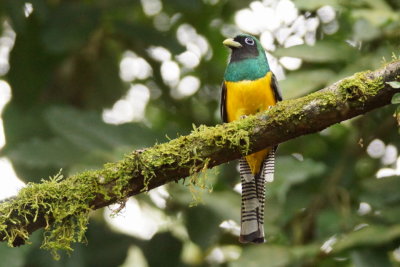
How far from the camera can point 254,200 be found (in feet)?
14.7

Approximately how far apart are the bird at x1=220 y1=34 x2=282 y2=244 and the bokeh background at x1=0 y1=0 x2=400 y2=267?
0.09m

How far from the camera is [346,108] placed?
3047 millimetres

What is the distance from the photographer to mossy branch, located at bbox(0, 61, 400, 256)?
305 centimetres

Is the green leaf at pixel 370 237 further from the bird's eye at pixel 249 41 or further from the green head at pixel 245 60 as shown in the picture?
the bird's eye at pixel 249 41

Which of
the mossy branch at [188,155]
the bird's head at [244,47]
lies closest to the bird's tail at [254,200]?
the bird's head at [244,47]

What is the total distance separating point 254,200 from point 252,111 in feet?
1.87

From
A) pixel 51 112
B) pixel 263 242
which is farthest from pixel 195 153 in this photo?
pixel 51 112

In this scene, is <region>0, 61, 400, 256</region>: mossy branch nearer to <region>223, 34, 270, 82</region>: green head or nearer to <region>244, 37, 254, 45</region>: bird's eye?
<region>223, 34, 270, 82</region>: green head

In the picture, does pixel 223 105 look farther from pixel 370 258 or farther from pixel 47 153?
pixel 370 258

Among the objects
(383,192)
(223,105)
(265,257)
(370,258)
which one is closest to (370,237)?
(370,258)

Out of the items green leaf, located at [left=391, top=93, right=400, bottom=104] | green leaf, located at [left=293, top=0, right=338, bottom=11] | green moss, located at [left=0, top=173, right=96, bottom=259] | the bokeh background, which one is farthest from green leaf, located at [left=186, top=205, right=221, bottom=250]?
green leaf, located at [left=391, top=93, right=400, bottom=104]

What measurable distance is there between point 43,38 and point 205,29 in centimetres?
154

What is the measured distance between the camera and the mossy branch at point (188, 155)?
3.05 meters

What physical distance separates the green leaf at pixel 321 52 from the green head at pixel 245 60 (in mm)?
272
